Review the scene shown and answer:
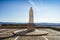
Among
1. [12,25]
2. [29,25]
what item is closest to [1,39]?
[29,25]

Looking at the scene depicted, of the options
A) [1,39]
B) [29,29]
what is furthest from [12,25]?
[1,39]

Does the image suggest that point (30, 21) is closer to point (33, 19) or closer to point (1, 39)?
point (33, 19)

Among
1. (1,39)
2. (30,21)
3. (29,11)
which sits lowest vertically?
(1,39)

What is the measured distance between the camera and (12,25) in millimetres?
27828

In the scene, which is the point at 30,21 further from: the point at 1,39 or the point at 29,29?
the point at 1,39

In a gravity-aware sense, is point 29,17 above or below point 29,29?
above

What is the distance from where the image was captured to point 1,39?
9.78 m

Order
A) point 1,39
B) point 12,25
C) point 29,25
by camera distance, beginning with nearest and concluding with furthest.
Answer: point 1,39 < point 29,25 < point 12,25

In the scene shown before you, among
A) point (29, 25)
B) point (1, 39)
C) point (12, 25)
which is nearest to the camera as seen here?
point (1, 39)

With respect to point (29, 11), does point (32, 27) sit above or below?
below

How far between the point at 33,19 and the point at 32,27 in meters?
1.16

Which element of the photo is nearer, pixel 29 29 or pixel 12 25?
pixel 29 29

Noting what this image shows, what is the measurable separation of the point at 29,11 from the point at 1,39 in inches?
265

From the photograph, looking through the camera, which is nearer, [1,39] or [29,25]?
[1,39]
